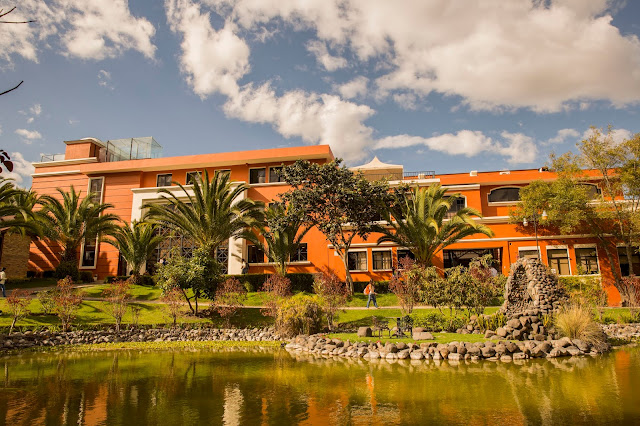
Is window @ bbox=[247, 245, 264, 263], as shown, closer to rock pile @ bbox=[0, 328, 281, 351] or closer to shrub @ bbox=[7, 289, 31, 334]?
rock pile @ bbox=[0, 328, 281, 351]

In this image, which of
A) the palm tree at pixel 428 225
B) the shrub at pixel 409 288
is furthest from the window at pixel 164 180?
the shrub at pixel 409 288

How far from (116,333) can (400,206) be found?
53.0 feet

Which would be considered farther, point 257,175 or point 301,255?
point 257,175

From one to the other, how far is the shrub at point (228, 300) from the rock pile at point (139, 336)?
100 centimetres

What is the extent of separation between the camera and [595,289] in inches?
798

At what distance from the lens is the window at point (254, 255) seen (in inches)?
1272

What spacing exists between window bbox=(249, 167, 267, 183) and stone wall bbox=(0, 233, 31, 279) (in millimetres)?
18948

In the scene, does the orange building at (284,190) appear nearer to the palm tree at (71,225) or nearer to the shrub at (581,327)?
the palm tree at (71,225)

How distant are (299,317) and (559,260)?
1787cm

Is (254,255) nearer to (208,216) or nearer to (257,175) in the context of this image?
(257,175)

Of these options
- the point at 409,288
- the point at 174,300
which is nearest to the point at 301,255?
the point at 174,300

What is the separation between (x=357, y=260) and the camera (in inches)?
1175

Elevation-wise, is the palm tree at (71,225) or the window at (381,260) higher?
the palm tree at (71,225)

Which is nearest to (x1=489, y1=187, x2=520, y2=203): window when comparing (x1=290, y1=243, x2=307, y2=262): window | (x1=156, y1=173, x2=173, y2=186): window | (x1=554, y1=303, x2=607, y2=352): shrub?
(x1=290, y1=243, x2=307, y2=262): window
